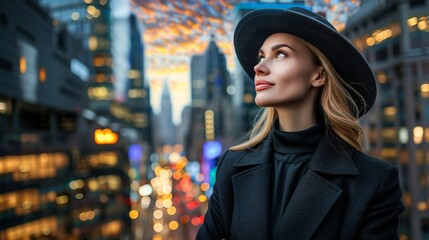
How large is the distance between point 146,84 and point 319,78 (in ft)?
61.0

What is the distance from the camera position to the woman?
1312 millimetres

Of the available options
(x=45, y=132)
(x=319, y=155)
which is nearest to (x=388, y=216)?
(x=319, y=155)

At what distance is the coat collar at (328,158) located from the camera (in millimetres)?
1356

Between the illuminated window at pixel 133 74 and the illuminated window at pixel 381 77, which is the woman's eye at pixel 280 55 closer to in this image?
the illuminated window at pixel 381 77

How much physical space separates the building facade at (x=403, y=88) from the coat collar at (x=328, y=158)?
→ 2402 mm

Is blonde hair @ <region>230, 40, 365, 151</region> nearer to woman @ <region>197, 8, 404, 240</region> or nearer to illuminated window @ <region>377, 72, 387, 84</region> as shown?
woman @ <region>197, 8, 404, 240</region>

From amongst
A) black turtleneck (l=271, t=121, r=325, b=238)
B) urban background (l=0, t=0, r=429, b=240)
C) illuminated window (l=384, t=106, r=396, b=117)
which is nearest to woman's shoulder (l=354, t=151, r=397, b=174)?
black turtleneck (l=271, t=121, r=325, b=238)

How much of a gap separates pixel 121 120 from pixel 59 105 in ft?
121

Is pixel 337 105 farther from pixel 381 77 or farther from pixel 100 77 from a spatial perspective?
pixel 100 77

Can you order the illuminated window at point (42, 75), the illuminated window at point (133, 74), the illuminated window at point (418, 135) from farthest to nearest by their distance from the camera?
the illuminated window at point (133, 74), the illuminated window at point (42, 75), the illuminated window at point (418, 135)

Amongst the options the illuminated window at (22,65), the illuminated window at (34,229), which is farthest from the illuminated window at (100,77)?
the illuminated window at (22,65)

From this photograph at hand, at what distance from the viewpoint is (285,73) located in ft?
4.66

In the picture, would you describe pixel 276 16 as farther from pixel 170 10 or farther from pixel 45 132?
pixel 45 132

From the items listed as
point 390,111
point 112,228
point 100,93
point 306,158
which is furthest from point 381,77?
point 100,93
